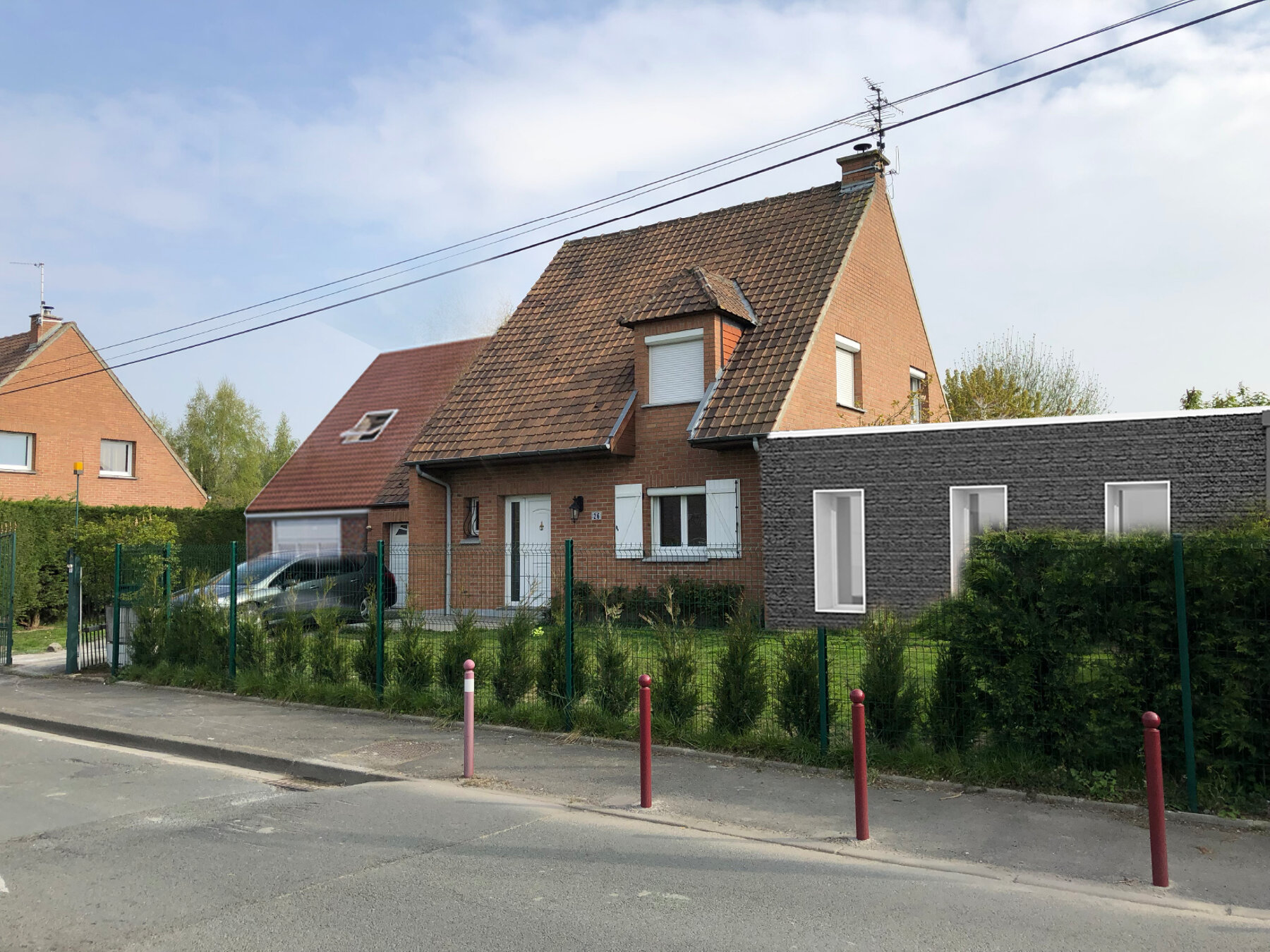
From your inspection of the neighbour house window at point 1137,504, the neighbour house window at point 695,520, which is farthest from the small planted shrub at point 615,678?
the neighbour house window at point 1137,504

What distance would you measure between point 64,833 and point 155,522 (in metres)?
12.2

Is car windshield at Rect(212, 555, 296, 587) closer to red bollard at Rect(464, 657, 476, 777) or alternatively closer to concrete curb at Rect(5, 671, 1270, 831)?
concrete curb at Rect(5, 671, 1270, 831)

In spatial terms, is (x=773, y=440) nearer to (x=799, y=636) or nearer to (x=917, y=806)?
(x=799, y=636)

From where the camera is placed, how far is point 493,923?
4.95 metres

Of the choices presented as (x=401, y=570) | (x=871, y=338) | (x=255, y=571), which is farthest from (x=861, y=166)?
(x=255, y=571)

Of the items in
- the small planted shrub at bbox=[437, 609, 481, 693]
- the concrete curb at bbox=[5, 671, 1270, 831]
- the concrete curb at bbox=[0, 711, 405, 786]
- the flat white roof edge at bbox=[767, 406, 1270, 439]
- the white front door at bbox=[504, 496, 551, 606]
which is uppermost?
the flat white roof edge at bbox=[767, 406, 1270, 439]

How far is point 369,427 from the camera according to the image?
30.1m

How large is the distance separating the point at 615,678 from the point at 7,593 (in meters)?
12.8

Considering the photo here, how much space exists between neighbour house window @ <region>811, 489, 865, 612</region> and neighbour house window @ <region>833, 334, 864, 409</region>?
3776 mm

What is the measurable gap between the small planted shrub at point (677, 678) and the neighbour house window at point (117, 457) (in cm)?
3093

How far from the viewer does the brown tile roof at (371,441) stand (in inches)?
1101

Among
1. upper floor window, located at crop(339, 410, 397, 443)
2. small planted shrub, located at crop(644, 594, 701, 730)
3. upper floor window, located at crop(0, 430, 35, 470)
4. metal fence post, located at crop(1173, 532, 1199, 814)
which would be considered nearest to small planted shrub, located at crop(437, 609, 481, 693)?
small planted shrub, located at crop(644, 594, 701, 730)

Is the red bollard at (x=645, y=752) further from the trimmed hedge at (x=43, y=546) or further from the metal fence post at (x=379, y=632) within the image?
the trimmed hedge at (x=43, y=546)

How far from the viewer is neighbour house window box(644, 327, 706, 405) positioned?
18.6m
